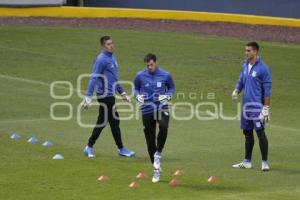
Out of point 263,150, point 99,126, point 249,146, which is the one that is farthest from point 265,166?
point 99,126

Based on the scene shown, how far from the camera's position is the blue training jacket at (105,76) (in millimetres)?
16797

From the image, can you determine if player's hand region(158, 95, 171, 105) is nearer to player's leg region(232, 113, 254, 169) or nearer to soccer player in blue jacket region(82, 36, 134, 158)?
player's leg region(232, 113, 254, 169)

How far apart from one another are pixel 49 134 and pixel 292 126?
5.54 m

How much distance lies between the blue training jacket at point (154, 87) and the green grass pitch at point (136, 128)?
113cm

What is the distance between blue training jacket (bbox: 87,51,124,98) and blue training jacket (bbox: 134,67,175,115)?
176cm

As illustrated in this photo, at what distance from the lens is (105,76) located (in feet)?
55.5

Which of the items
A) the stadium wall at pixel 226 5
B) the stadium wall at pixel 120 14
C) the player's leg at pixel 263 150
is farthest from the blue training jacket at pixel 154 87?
the stadium wall at pixel 226 5

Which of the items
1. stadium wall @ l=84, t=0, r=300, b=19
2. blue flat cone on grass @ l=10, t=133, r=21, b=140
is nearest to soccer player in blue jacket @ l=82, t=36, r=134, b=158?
blue flat cone on grass @ l=10, t=133, r=21, b=140

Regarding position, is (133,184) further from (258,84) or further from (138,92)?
(258,84)

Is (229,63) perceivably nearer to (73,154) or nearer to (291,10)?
(291,10)

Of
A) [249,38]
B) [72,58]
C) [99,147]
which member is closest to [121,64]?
[72,58]

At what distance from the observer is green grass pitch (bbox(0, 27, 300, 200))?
46.8ft

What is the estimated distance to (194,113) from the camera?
2286 cm

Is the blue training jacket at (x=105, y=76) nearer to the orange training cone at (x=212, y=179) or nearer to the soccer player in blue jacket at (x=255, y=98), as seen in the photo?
the soccer player in blue jacket at (x=255, y=98)
